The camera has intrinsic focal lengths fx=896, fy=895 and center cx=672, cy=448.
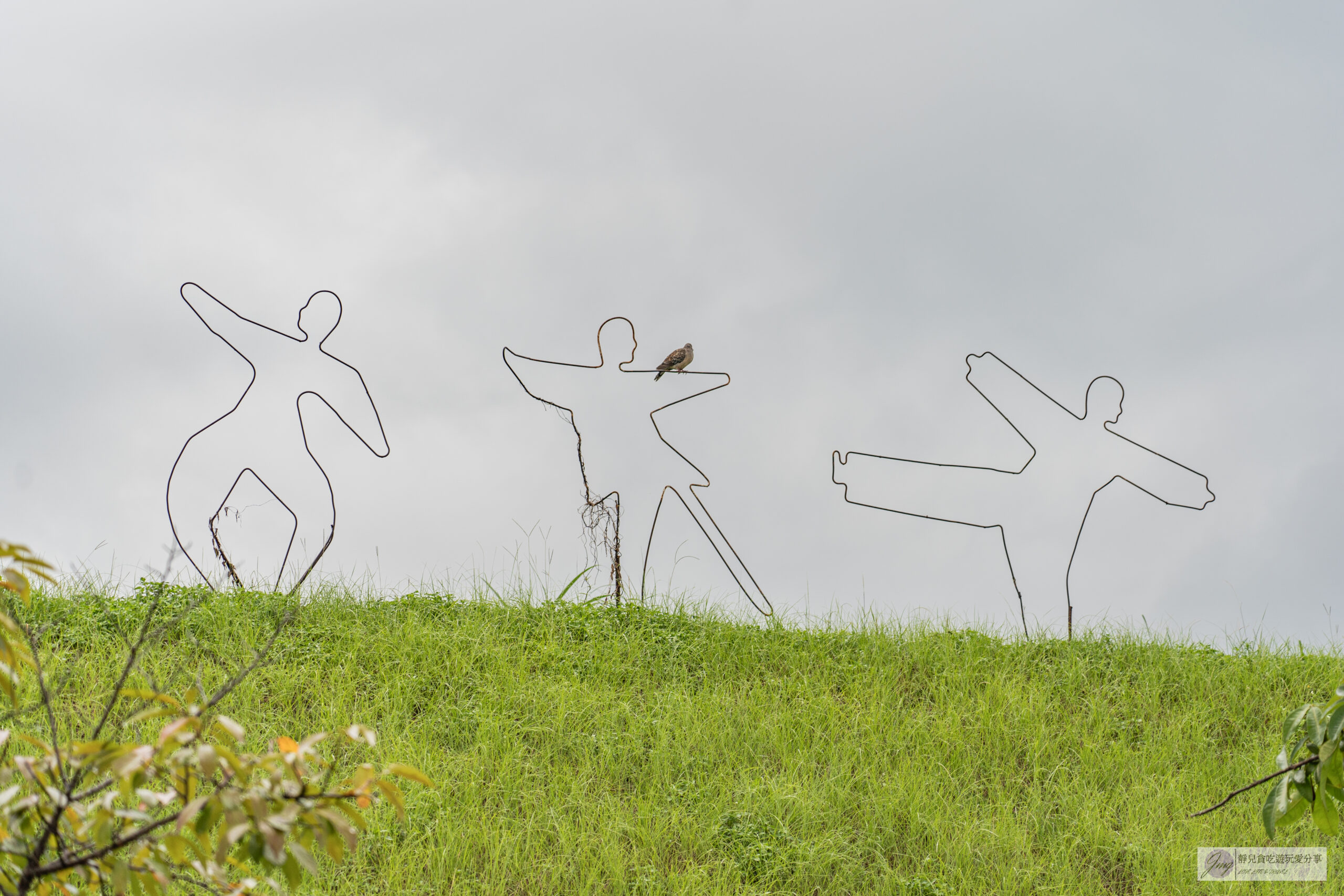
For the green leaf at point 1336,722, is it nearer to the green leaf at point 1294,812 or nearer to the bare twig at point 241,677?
the green leaf at point 1294,812

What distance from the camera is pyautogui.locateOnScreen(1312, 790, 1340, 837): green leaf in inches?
117

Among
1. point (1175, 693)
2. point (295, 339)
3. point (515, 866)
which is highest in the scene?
point (295, 339)

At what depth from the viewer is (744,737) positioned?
649 centimetres

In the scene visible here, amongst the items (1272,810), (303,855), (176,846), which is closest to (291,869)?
(303,855)

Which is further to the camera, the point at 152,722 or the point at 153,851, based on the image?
the point at 152,722

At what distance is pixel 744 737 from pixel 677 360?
332cm

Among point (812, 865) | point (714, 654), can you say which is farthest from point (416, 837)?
point (714, 654)

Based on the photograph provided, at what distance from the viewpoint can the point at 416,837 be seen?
5387mm

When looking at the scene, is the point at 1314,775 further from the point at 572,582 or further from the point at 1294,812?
the point at 572,582

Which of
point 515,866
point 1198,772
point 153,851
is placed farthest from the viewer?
point 1198,772

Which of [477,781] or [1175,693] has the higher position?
[1175,693]

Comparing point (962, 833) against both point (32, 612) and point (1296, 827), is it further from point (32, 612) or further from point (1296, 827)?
point (32, 612)

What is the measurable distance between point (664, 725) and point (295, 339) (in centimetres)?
478

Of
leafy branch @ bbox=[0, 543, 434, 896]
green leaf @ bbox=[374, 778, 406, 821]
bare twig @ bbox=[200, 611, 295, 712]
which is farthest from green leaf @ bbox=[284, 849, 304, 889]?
bare twig @ bbox=[200, 611, 295, 712]
